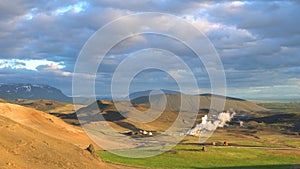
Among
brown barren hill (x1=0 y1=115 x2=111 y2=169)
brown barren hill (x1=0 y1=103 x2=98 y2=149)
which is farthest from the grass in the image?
brown barren hill (x1=0 y1=103 x2=98 y2=149)

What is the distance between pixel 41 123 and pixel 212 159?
4992 cm

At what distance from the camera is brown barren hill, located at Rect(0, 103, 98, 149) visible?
99.4 metres

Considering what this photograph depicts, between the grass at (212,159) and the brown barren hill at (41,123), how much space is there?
20.7 m

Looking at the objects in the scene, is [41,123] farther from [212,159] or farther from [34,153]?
[34,153]

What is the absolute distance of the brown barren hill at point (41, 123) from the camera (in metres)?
99.4

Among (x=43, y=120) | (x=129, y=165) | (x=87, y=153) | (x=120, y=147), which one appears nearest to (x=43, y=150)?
(x=87, y=153)

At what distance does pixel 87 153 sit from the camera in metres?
53.9

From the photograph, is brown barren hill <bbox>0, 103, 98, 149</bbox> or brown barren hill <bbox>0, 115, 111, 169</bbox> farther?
brown barren hill <bbox>0, 103, 98, 149</bbox>

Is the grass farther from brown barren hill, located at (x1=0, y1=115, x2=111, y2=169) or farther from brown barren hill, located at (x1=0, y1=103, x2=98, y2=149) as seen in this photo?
brown barren hill, located at (x1=0, y1=103, x2=98, y2=149)

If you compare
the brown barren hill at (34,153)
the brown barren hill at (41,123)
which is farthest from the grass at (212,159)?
the brown barren hill at (41,123)

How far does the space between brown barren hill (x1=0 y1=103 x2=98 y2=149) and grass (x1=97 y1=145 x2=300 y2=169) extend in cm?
2069

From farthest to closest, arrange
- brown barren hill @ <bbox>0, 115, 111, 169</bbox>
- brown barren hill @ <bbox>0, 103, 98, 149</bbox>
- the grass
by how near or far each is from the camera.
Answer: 1. brown barren hill @ <bbox>0, 103, 98, 149</bbox>
2. the grass
3. brown barren hill @ <bbox>0, 115, 111, 169</bbox>

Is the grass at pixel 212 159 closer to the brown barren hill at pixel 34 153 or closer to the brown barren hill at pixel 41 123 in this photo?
the brown barren hill at pixel 34 153

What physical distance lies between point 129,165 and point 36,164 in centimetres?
2759
